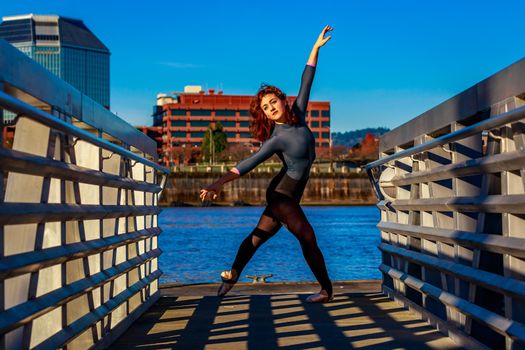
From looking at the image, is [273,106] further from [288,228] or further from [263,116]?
[288,228]

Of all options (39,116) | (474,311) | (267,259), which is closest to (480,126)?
(474,311)

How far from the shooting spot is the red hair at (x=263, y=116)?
273 inches

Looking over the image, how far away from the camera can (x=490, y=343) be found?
583 centimetres

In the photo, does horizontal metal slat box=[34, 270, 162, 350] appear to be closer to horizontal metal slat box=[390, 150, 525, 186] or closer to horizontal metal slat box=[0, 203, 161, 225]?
horizontal metal slat box=[0, 203, 161, 225]

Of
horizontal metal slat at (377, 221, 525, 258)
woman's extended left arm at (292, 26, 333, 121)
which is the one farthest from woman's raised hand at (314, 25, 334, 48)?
horizontal metal slat at (377, 221, 525, 258)

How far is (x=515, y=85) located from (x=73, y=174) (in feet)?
7.75

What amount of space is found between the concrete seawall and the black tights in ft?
430

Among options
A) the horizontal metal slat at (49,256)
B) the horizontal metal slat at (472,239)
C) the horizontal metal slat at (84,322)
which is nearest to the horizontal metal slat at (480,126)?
the horizontal metal slat at (472,239)

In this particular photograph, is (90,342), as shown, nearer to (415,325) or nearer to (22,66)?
(22,66)

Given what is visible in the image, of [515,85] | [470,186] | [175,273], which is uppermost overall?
[515,85]

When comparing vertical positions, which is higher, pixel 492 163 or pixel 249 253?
pixel 492 163

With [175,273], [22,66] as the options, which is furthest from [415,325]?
[175,273]

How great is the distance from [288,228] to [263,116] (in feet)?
2.74

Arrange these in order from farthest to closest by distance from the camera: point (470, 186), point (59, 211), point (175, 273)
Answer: point (175, 273) → point (470, 186) → point (59, 211)
